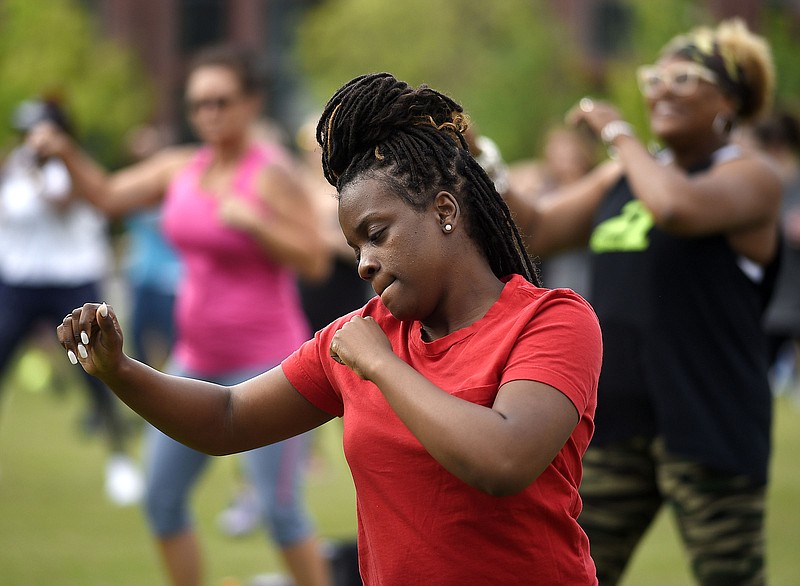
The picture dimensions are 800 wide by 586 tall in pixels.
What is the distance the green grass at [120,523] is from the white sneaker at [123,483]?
10 cm

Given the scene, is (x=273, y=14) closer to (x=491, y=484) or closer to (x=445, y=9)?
(x=445, y=9)

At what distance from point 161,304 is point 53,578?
12.5 feet

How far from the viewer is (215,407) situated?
9.01 ft

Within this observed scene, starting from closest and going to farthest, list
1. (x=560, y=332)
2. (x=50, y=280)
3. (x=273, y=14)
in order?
(x=560, y=332), (x=50, y=280), (x=273, y=14)

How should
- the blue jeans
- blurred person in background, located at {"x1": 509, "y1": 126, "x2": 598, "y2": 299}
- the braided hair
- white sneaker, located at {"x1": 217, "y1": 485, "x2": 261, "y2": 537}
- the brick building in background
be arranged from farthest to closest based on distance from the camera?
the brick building in background
blurred person in background, located at {"x1": 509, "y1": 126, "x2": 598, "y2": 299}
white sneaker, located at {"x1": 217, "y1": 485, "x2": 261, "y2": 537}
the blue jeans
the braided hair

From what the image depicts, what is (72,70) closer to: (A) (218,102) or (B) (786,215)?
(B) (786,215)

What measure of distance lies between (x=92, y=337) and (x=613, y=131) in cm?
225

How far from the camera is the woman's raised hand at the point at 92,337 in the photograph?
8.19 ft

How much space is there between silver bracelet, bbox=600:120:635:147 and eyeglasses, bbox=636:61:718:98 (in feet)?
0.44

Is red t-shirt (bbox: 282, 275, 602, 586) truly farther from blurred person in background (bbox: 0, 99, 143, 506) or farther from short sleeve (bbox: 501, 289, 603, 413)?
blurred person in background (bbox: 0, 99, 143, 506)

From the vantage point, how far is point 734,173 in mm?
4039

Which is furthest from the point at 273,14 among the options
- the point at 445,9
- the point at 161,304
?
the point at 161,304

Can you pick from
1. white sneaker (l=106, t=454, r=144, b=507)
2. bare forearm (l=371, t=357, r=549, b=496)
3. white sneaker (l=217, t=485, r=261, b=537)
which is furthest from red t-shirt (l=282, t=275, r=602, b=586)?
white sneaker (l=106, t=454, r=144, b=507)

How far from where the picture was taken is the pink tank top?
17.2 feet
